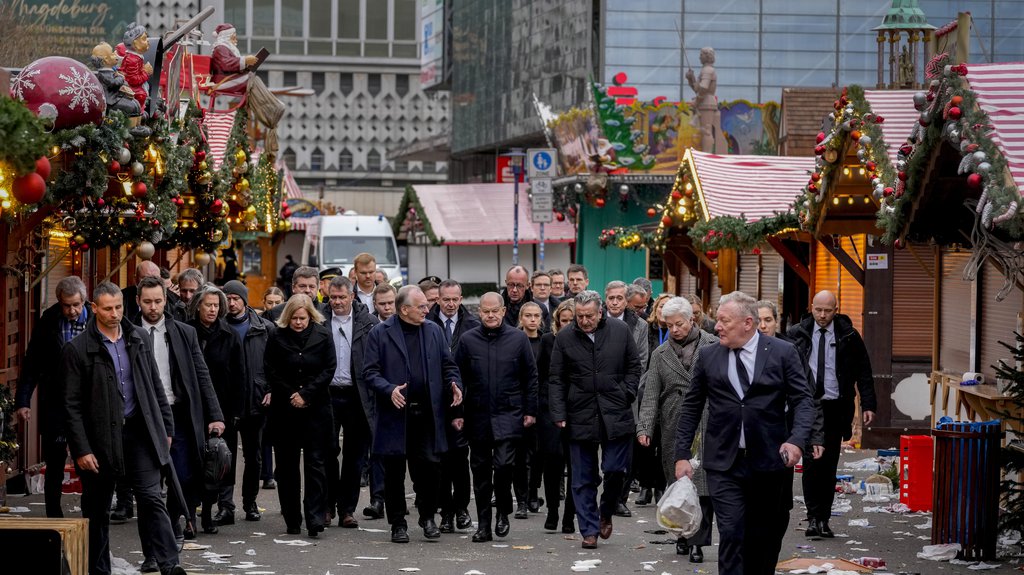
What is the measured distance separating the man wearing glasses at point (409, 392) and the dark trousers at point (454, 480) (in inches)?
8.6

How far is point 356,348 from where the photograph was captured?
1334cm

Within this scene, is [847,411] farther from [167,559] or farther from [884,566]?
[167,559]

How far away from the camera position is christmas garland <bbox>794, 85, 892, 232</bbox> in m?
14.7

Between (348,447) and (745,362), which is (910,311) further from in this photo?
(745,362)

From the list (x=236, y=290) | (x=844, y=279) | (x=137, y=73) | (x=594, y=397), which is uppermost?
(x=137, y=73)

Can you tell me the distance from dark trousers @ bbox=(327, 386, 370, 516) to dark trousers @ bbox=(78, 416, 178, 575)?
9.97ft

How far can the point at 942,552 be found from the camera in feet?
37.6

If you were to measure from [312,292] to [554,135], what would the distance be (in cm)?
3688

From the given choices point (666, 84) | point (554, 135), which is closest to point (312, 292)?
point (554, 135)

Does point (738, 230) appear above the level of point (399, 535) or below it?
above

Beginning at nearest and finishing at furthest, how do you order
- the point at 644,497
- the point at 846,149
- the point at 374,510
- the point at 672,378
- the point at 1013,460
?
the point at 1013,460, the point at 672,378, the point at 374,510, the point at 644,497, the point at 846,149

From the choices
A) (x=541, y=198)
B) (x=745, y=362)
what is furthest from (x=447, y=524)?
(x=541, y=198)

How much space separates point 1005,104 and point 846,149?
563 centimetres

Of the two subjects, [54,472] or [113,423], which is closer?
[113,423]
